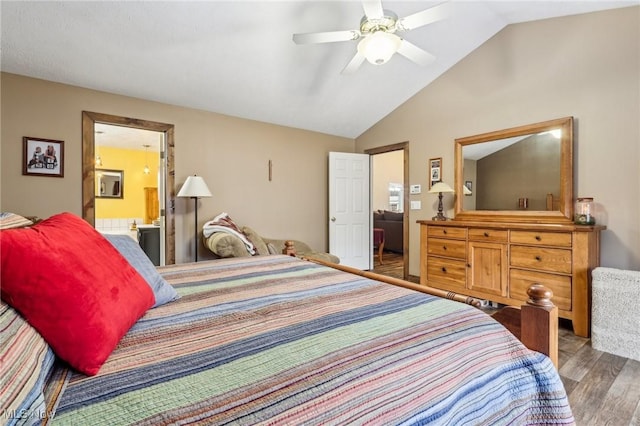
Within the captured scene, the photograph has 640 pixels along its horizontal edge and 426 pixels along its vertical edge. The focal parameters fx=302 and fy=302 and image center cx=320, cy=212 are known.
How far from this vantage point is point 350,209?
16.2 feet

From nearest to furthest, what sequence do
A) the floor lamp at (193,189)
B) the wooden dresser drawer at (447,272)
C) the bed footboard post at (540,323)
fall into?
the bed footboard post at (540,323) → the wooden dresser drawer at (447,272) → the floor lamp at (193,189)

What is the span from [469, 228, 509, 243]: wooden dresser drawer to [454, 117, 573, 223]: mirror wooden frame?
42cm

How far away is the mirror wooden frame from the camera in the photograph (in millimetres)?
2893

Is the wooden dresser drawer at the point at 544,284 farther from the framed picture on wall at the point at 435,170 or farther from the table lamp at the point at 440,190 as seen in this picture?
the framed picture on wall at the point at 435,170

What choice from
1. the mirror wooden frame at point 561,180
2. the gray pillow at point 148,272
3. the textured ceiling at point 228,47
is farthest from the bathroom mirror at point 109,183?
the mirror wooden frame at point 561,180

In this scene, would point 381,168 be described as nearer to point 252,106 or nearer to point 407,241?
point 407,241

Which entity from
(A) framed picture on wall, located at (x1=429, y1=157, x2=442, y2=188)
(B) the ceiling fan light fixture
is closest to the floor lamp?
(B) the ceiling fan light fixture

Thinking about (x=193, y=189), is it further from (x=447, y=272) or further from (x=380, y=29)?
(x=447, y=272)

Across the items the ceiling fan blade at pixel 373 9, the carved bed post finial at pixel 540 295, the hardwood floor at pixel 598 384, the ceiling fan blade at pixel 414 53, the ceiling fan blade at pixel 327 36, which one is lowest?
the hardwood floor at pixel 598 384

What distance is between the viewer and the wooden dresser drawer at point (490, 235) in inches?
117

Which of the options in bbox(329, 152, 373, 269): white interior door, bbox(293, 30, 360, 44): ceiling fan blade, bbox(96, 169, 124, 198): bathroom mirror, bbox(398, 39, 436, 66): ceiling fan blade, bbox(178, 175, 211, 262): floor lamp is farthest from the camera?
bbox(96, 169, 124, 198): bathroom mirror

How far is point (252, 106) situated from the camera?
12.9ft

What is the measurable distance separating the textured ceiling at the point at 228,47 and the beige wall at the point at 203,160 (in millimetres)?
178

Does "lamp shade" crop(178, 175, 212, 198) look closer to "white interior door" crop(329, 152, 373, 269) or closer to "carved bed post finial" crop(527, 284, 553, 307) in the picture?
"white interior door" crop(329, 152, 373, 269)
